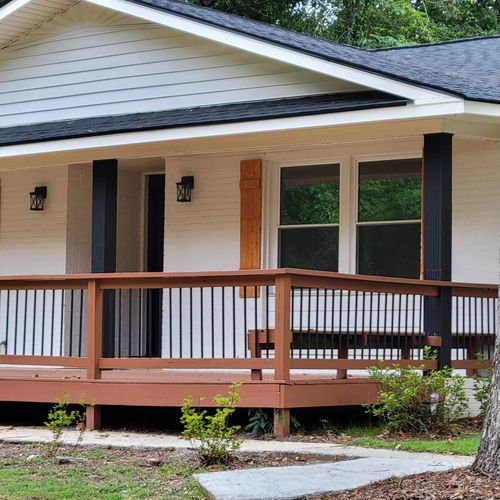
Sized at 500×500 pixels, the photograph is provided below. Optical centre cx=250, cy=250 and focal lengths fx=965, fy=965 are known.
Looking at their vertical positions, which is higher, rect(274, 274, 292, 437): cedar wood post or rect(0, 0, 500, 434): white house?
rect(0, 0, 500, 434): white house

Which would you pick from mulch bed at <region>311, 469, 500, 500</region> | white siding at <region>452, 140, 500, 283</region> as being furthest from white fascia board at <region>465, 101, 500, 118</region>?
mulch bed at <region>311, 469, 500, 500</region>

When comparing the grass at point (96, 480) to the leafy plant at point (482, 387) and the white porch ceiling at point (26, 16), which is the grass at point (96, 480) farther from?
the white porch ceiling at point (26, 16)

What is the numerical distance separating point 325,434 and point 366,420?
83 cm

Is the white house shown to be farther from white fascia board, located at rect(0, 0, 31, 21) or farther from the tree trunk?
the tree trunk

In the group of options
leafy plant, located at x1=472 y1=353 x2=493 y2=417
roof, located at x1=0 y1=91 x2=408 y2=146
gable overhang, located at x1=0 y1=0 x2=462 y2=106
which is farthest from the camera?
roof, located at x1=0 y1=91 x2=408 y2=146

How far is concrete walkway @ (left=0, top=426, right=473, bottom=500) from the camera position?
5.66 meters

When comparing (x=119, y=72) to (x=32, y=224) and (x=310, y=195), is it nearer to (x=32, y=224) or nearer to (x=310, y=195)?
(x=32, y=224)

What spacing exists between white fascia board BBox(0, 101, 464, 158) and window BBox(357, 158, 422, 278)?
1.59 meters

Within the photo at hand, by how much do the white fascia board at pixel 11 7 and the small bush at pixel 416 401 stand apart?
621cm

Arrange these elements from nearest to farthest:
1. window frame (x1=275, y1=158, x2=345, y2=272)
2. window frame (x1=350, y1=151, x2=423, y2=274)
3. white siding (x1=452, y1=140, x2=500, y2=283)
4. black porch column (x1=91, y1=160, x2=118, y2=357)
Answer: white siding (x1=452, y1=140, x2=500, y2=283), black porch column (x1=91, y1=160, x2=118, y2=357), window frame (x1=350, y1=151, x2=423, y2=274), window frame (x1=275, y1=158, x2=345, y2=272)

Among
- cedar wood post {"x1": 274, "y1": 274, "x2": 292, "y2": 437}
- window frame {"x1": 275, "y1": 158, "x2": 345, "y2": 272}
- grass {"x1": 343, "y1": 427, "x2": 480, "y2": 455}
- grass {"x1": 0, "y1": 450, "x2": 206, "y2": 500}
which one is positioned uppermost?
window frame {"x1": 275, "y1": 158, "x2": 345, "y2": 272}

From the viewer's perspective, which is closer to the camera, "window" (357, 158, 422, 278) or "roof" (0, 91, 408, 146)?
"roof" (0, 91, 408, 146)

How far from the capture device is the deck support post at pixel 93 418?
9.01 metres

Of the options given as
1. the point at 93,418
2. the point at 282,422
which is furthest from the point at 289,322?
the point at 93,418
